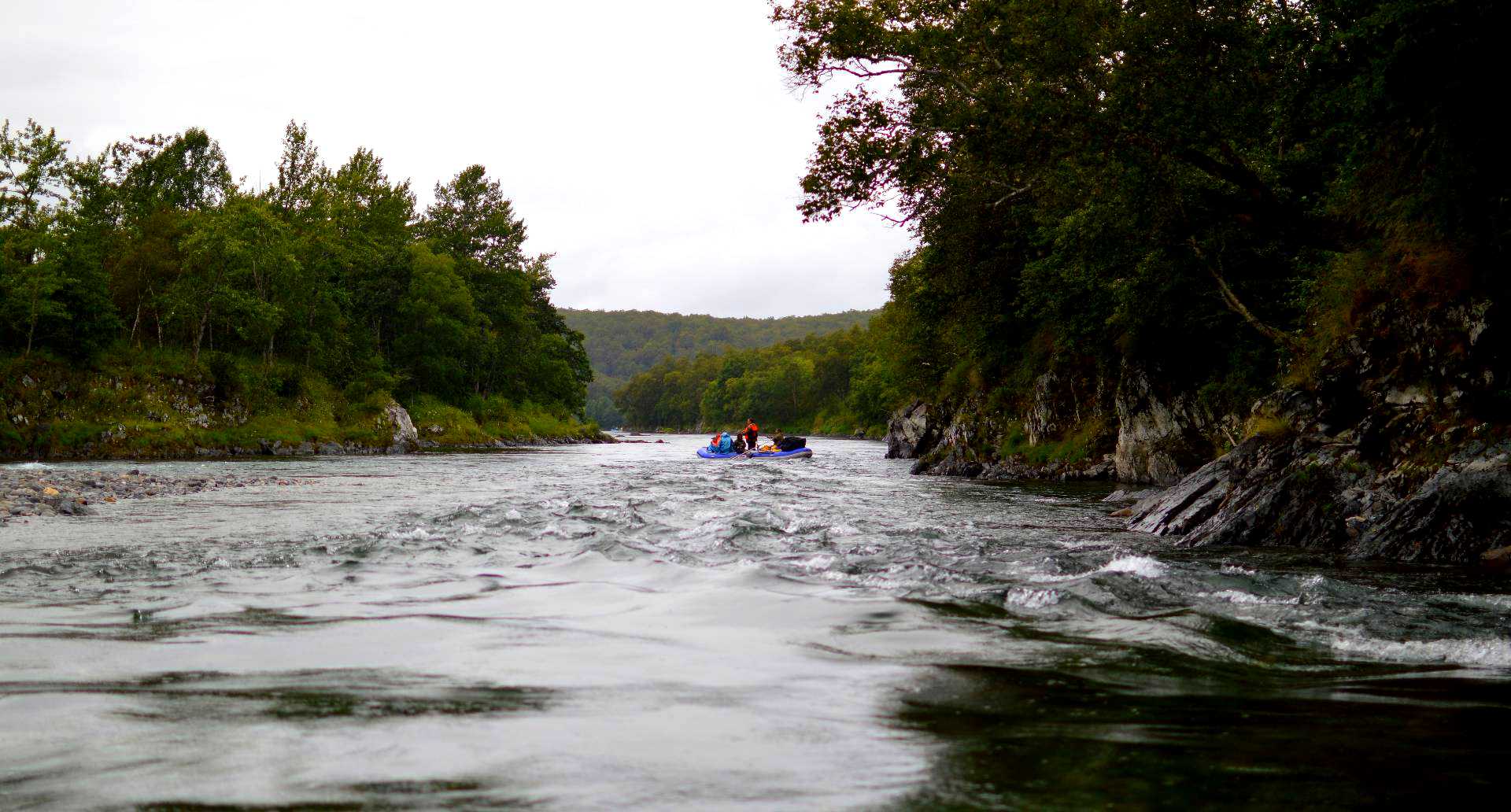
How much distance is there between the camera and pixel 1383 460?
1131 cm

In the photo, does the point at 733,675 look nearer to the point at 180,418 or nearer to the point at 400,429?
the point at 180,418

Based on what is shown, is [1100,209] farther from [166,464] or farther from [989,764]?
[166,464]

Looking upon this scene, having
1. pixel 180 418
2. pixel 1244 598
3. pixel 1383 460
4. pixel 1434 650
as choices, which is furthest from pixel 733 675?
pixel 180 418

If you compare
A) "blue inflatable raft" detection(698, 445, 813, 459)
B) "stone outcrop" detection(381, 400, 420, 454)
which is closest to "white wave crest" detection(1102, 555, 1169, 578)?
"blue inflatable raft" detection(698, 445, 813, 459)

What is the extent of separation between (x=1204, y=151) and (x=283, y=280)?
48.2 m

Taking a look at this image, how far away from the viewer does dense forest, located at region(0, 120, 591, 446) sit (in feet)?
130

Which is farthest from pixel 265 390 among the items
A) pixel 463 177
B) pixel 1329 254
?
pixel 1329 254

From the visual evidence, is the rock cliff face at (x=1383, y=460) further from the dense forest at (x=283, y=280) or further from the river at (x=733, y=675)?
the dense forest at (x=283, y=280)

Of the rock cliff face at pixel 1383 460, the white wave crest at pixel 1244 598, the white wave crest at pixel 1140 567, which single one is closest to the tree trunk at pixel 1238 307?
the rock cliff face at pixel 1383 460

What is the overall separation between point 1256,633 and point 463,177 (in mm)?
81556

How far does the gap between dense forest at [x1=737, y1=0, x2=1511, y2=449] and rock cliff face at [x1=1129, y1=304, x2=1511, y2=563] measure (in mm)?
717

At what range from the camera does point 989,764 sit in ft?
10.4

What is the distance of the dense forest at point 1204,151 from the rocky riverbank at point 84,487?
13107 millimetres

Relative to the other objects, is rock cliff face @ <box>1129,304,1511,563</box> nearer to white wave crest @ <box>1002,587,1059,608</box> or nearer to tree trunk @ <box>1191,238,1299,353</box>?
tree trunk @ <box>1191,238,1299,353</box>
